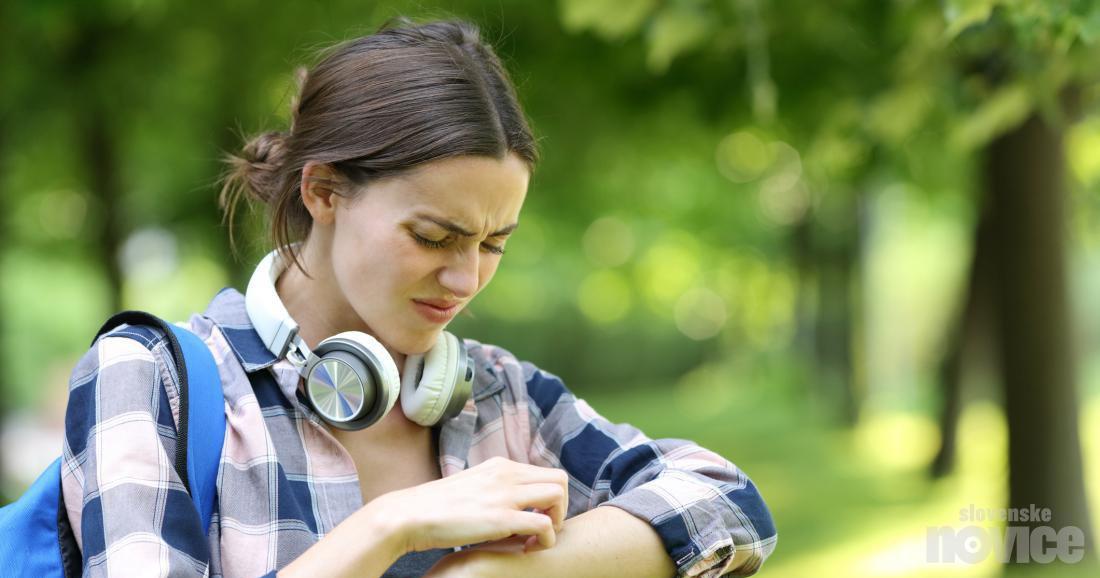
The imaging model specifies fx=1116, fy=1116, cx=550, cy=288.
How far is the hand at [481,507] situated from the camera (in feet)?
5.18

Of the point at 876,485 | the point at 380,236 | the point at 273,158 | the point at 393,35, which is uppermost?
the point at 393,35

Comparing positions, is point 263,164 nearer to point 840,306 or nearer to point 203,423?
point 203,423

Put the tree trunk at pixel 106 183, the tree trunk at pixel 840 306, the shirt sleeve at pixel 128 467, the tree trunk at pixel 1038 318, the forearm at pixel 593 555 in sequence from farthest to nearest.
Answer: the tree trunk at pixel 840 306 → the tree trunk at pixel 106 183 → the tree trunk at pixel 1038 318 → the forearm at pixel 593 555 → the shirt sleeve at pixel 128 467

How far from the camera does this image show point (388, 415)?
6.52 ft

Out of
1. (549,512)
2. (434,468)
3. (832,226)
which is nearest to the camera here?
(549,512)

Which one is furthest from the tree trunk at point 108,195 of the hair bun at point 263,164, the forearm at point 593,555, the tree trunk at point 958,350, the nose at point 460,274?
the forearm at point 593,555

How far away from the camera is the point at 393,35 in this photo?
194cm

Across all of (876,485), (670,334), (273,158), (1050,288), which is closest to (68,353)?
(670,334)

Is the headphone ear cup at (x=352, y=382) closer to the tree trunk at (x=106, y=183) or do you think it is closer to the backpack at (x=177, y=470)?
the backpack at (x=177, y=470)

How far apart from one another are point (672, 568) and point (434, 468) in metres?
0.46

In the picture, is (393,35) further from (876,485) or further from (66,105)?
(876,485)

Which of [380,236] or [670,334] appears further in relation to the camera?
[670,334]

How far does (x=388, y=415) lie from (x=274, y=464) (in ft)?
1.07

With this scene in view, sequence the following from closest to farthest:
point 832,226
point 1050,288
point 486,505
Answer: point 486,505, point 1050,288, point 832,226
